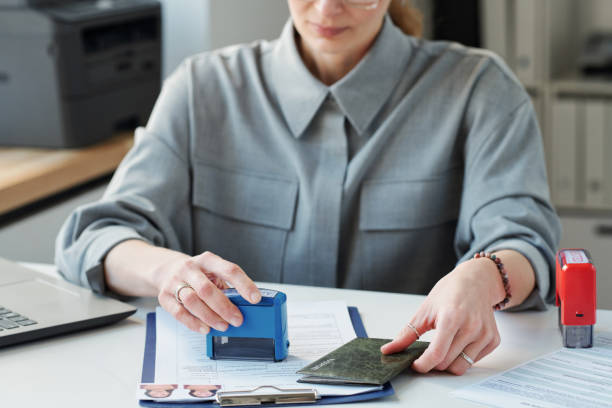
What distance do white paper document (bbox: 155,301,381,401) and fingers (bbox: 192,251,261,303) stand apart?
8 centimetres

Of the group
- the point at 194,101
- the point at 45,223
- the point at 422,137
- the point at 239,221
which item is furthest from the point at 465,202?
the point at 45,223

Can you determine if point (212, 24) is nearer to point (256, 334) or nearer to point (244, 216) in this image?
point (244, 216)

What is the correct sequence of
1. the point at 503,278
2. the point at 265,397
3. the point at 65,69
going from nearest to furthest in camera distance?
the point at 265,397 < the point at 503,278 < the point at 65,69

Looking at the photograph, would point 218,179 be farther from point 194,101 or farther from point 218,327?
point 218,327

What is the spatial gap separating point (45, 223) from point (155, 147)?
685 mm

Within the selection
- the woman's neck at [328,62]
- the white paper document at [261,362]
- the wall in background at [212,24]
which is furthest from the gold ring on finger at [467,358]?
the wall in background at [212,24]

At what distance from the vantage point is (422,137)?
1.31 meters

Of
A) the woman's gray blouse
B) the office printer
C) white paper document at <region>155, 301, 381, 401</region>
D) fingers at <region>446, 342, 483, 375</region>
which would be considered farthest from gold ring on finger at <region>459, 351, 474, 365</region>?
the office printer

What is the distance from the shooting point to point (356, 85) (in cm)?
132

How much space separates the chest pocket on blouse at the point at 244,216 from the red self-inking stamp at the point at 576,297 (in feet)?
1.73

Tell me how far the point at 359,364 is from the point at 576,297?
26 centimetres

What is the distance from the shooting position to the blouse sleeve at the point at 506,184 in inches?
43.9

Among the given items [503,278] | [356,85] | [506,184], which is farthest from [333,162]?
[503,278]

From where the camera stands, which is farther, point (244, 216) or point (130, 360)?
point (244, 216)
